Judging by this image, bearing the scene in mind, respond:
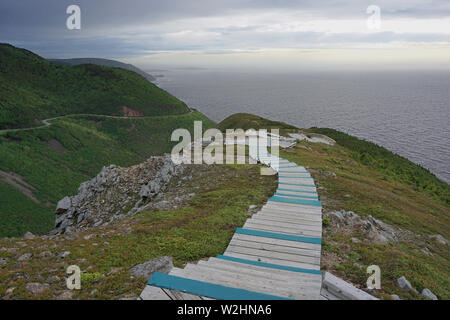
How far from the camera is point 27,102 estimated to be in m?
117

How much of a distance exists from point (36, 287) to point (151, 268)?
2779 millimetres

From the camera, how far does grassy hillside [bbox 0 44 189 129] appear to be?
398 ft

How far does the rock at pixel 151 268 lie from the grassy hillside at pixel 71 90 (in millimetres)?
122958

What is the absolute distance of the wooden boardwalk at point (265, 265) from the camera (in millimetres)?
5453

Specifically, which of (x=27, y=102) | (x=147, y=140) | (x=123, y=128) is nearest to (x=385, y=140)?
(x=147, y=140)

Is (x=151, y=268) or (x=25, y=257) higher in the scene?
(x=151, y=268)

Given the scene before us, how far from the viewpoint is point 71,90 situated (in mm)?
140000

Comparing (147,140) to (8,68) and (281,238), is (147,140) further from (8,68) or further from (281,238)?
(281,238)

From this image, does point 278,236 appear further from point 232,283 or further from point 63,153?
point 63,153

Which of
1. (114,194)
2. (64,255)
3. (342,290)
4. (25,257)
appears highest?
(342,290)

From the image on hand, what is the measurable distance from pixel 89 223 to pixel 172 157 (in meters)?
7.44

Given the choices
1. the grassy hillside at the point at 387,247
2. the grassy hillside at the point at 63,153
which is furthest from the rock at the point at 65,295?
the grassy hillside at the point at 63,153

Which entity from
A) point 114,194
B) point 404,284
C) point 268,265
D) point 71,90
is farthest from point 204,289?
point 71,90

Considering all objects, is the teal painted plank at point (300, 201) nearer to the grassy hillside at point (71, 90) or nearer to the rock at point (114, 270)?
the rock at point (114, 270)
